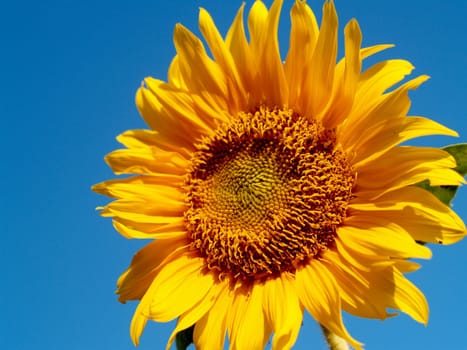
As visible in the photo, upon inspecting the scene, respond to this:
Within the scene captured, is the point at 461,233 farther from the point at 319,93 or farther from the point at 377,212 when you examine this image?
the point at 319,93

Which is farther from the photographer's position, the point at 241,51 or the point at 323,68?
the point at 241,51

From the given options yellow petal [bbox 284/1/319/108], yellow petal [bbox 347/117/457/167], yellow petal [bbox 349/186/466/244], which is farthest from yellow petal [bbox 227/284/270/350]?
yellow petal [bbox 284/1/319/108]

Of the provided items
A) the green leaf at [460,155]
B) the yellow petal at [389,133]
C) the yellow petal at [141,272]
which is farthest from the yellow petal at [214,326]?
the green leaf at [460,155]

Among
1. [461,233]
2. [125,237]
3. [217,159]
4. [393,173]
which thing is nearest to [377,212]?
[393,173]

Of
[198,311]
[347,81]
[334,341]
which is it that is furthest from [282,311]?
[347,81]

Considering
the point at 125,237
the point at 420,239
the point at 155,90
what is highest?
the point at 155,90

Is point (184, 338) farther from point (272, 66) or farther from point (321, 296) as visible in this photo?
point (272, 66)

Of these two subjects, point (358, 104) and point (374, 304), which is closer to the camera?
point (374, 304)
